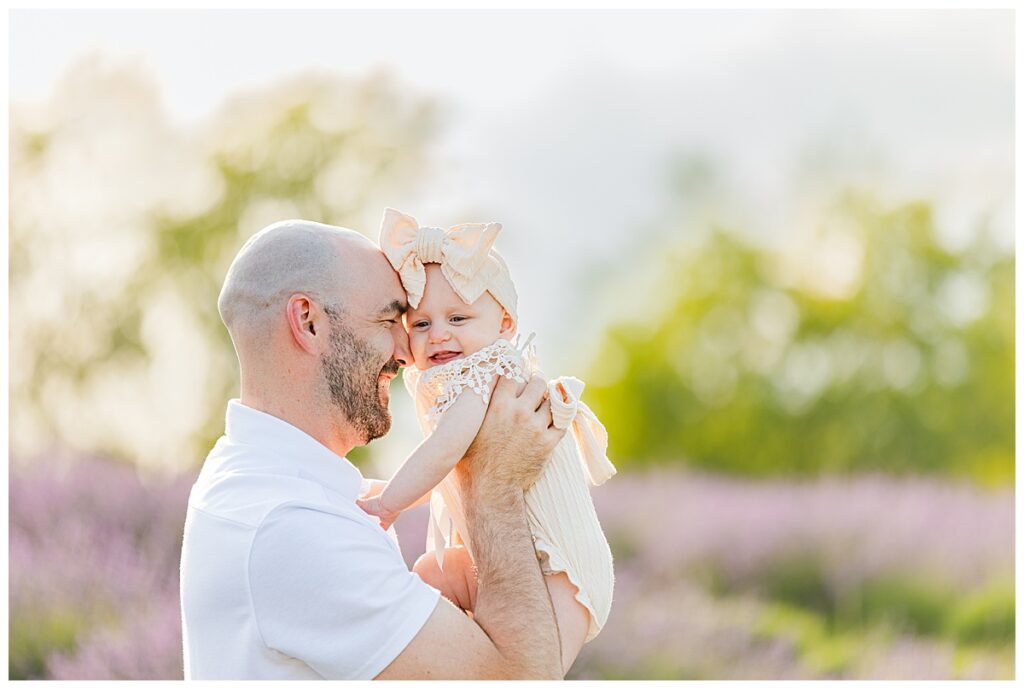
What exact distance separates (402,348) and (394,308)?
105mm

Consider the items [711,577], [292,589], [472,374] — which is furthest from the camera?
[711,577]

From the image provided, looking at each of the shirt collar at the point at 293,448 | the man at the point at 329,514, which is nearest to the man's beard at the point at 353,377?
the man at the point at 329,514

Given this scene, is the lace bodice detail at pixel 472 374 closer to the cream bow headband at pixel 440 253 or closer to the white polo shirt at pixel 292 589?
the cream bow headband at pixel 440 253

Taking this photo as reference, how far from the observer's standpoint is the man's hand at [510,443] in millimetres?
2600

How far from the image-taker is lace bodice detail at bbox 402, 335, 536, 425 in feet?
8.75

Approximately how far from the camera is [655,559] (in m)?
7.26

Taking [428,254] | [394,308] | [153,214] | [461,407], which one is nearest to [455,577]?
[461,407]

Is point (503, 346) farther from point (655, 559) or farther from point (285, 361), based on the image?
point (655, 559)

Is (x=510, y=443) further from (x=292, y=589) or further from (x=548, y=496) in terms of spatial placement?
(x=292, y=589)

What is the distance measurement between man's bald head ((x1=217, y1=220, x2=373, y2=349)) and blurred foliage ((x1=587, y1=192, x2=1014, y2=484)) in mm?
9043

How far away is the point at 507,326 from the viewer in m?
2.88

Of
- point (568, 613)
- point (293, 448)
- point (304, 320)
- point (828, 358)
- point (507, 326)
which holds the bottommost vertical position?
point (828, 358)

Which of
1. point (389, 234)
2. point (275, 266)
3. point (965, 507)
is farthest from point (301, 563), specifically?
point (965, 507)

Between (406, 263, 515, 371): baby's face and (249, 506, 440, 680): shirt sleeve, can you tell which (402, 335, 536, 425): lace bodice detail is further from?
(249, 506, 440, 680): shirt sleeve
